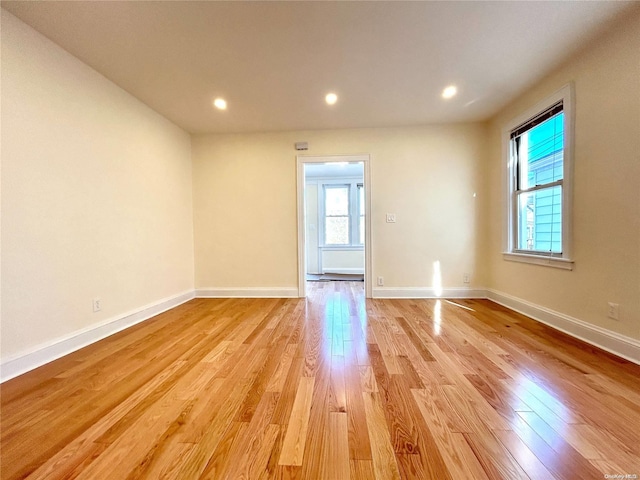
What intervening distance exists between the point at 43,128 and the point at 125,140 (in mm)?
792

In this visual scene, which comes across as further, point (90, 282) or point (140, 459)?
point (90, 282)

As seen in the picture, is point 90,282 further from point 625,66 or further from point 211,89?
point 625,66

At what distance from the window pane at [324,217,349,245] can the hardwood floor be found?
14.1 ft

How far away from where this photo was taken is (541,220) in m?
2.69

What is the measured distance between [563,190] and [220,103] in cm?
364

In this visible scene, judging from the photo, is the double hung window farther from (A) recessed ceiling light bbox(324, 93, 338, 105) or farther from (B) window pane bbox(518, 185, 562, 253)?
(A) recessed ceiling light bbox(324, 93, 338, 105)

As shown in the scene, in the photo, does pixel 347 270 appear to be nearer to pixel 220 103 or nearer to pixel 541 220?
pixel 541 220

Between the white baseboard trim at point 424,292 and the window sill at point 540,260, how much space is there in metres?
0.67

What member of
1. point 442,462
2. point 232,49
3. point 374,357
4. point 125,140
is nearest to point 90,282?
point 125,140

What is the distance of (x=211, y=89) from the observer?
2615mm

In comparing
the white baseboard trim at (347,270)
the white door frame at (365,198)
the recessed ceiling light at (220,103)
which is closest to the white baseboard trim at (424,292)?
the white door frame at (365,198)

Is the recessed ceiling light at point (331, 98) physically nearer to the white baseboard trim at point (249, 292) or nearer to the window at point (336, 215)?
the white baseboard trim at point (249, 292)

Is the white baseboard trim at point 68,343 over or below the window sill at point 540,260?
below

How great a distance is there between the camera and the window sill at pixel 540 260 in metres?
2.32
